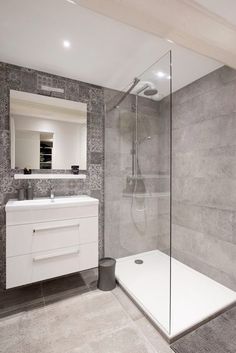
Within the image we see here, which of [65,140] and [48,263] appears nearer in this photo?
[48,263]

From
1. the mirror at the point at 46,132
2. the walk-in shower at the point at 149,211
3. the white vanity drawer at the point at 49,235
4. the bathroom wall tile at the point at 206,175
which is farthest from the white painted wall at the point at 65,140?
the bathroom wall tile at the point at 206,175

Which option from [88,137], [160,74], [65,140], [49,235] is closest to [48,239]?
[49,235]

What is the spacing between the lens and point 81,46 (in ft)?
5.66

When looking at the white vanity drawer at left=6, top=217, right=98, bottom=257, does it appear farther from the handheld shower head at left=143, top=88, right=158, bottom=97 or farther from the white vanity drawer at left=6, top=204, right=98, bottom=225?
the handheld shower head at left=143, top=88, right=158, bottom=97

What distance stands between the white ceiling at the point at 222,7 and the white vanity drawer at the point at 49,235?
195cm

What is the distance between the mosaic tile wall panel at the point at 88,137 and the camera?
1.96m

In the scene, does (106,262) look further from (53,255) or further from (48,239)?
(48,239)

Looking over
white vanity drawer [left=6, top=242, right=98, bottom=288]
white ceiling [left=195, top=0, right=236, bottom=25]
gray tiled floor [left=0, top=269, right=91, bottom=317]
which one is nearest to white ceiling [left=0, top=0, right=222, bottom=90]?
white ceiling [left=195, top=0, right=236, bottom=25]

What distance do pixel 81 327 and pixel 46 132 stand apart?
1.92 metres

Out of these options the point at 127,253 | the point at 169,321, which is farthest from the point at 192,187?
the point at 169,321

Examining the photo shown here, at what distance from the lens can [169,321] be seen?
1.46 metres

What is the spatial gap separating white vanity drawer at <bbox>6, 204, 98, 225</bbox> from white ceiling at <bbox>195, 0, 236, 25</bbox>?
1.83 m

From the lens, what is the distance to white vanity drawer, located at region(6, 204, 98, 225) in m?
1.62

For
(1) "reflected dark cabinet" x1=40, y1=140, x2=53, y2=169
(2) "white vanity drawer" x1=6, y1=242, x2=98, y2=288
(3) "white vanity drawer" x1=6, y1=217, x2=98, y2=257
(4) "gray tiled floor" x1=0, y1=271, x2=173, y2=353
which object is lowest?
(4) "gray tiled floor" x1=0, y1=271, x2=173, y2=353
